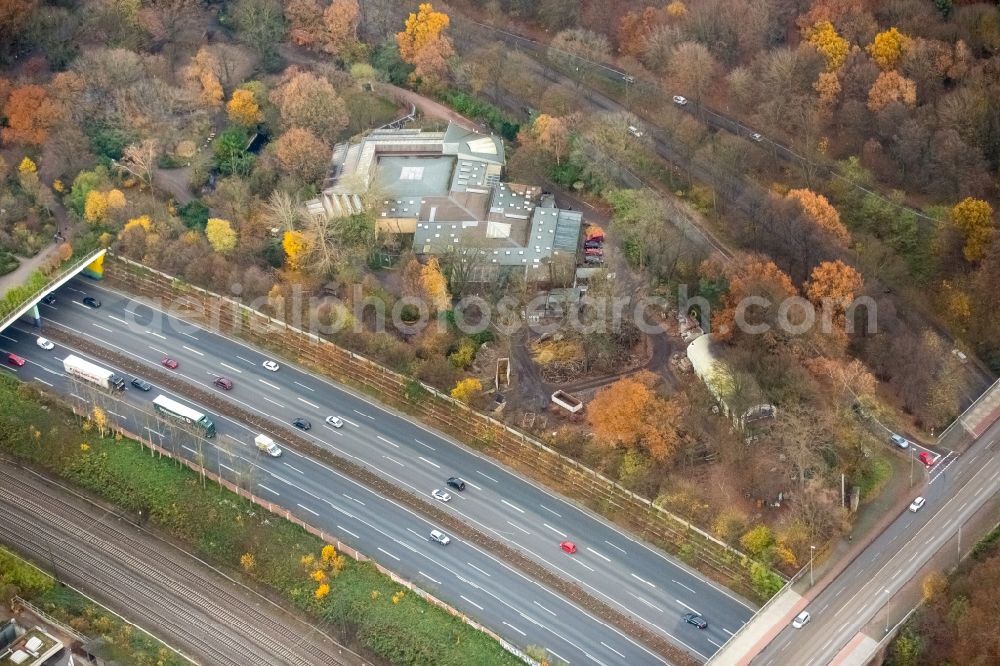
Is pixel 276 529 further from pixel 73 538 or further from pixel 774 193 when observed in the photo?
pixel 774 193

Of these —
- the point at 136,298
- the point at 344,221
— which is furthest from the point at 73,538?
the point at 344,221

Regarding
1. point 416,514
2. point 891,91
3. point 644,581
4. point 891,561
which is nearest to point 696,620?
point 644,581

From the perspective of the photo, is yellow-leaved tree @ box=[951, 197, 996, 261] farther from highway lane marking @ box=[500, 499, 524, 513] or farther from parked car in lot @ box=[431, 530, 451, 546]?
parked car in lot @ box=[431, 530, 451, 546]

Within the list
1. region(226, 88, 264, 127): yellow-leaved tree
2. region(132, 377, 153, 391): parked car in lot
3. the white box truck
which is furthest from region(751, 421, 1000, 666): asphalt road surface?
region(226, 88, 264, 127): yellow-leaved tree

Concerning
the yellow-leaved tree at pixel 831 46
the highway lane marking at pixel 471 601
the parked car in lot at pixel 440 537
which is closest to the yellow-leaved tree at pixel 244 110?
the yellow-leaved tree at pixel 831 46

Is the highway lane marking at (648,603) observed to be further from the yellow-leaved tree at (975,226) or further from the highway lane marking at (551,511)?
the yellow-leaved tree at (975,226)

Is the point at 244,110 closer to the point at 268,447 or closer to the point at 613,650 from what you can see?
the point at 268,447

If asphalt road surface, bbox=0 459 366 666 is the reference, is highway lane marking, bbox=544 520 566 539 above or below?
above
